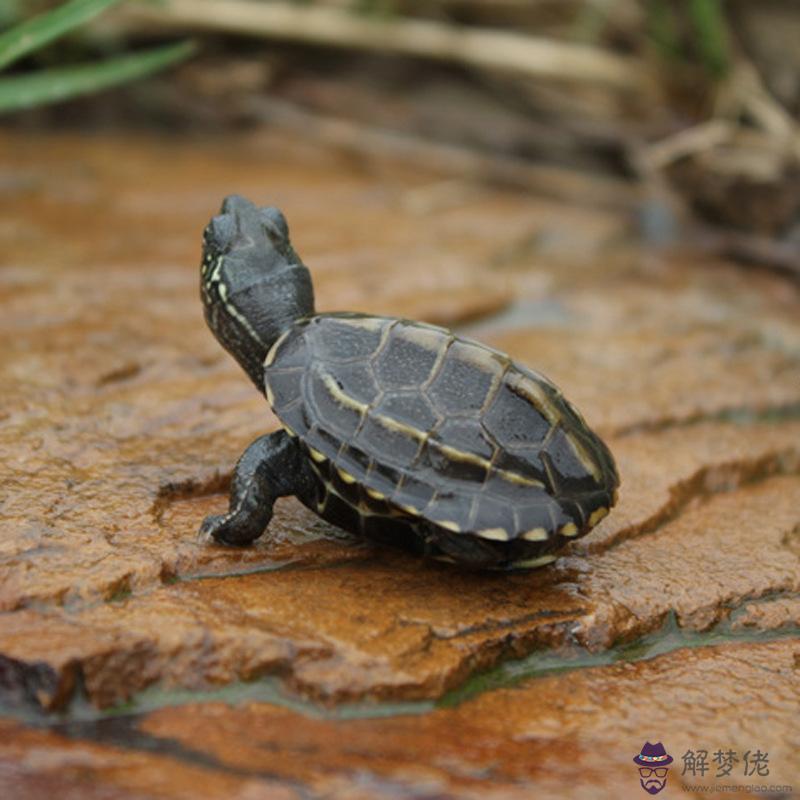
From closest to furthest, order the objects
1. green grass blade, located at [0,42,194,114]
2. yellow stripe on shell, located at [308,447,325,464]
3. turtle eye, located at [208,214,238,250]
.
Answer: yellow stripe on shell, located at [308,447,325,464] < turtle eye, located at [208,214,238,250] < green grass blade, located at [0,42,194,114]

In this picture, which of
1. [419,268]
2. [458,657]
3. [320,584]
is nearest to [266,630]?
[320,584]

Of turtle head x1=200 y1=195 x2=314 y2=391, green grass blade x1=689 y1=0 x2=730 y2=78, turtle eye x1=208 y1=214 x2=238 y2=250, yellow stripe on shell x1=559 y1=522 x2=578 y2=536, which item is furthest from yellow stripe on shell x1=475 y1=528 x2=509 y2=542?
green grass blade x1=689 y1=0 x2=730 y2=78

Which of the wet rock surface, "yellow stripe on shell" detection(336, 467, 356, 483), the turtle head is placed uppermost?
the turtle head

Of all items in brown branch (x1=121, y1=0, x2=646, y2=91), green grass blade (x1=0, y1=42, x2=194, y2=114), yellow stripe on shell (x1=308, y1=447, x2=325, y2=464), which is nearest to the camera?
yellow stripe on shell (x1=308, y1=447, x2=325, y2=464)

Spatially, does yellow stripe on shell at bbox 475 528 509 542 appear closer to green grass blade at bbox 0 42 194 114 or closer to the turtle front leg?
the turtle front leg

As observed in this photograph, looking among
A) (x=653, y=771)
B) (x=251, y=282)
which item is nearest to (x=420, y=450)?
(x=251, y=282)

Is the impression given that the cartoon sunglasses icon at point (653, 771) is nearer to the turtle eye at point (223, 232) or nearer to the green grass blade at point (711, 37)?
the turtle eye at point (223, 232)

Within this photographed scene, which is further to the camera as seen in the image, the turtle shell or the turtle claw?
the turtle claw
